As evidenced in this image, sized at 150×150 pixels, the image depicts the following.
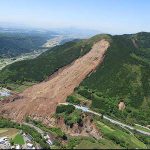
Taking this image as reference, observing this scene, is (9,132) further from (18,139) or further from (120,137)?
(120,137)

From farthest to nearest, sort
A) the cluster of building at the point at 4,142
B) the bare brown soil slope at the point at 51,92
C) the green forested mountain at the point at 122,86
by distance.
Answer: the green forested mountain at the point at 122,86
the bare brown soil slope at the point at 51,92
the cluster of building at the point at 4,142

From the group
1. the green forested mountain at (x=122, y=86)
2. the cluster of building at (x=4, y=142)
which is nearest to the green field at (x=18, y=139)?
the cluster of building at (x=4, y=142)

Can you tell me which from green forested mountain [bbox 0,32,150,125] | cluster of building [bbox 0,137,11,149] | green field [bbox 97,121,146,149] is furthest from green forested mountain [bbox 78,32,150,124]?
cluster of building [bbox 0,137,11,149]

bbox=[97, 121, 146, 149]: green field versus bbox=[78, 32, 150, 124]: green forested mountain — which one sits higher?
bbox=[78, 32, 150, 124]: green forested mountain

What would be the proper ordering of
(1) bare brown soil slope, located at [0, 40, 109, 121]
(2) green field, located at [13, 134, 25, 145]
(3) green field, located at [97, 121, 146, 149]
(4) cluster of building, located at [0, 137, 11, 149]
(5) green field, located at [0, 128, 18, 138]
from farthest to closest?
(1) bare brown soil slope, located at [0, 40, 109, 121] → (3) green field, located at [97, 121, 146, 149] → (5) green field, located at [0, 128, 18, 138] → (2) green field, located at [13, 134, 25, 145] → (4) cluster of building, located at [0, 137, 11, 149]

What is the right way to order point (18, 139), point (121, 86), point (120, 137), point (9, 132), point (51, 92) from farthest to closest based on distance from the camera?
1. point (51, 92)
2. point (121, 86)
3. point (120, 137)
4. point (9, 132)
5. point (18, 139)

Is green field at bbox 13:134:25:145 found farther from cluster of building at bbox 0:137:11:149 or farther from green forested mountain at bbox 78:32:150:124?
green forested mountain at bbox 78:32:150:124

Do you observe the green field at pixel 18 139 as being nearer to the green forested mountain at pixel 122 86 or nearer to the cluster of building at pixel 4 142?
the cluster of building at pixel 4 142

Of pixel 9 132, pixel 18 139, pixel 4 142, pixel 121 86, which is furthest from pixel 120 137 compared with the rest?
pixel 121 86

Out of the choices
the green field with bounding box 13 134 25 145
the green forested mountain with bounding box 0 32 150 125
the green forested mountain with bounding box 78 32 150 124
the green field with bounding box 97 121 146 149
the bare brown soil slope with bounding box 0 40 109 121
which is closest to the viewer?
the green field with bounding box 13 134 25 145
